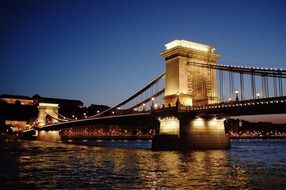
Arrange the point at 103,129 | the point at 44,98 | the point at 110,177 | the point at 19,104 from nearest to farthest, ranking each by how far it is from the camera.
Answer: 1. the point at 110,177
2. the point at 103,129
3. the point at 19,104
4. the point at 44,98

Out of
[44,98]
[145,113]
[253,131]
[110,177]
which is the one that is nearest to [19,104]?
[44,98]

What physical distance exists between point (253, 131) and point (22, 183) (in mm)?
159827

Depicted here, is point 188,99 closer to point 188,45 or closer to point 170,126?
point 170,126

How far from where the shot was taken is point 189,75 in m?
46.9

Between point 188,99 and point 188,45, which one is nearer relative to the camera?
point 188,99

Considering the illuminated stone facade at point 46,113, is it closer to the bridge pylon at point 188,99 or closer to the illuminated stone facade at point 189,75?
the illuminated stone facade at point 189,75

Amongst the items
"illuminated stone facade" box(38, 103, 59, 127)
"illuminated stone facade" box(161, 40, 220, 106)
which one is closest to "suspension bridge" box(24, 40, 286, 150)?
"illuminated stone facade" box(161, 40, 220, 106)

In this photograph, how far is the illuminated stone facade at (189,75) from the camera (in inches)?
1812

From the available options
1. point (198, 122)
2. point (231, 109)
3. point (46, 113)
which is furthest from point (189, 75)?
point (46, 113)

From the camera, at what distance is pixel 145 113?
4666cm

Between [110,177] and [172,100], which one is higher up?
[172,100]

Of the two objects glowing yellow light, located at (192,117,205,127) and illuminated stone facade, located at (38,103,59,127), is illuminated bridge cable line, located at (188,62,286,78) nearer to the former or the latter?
glowing yellow light, located at (192,117,205,127)

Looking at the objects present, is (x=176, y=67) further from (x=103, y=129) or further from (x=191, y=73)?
(x=103, y=129)

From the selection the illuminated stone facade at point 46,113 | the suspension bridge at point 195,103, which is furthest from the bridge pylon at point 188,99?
the illuminated stone facade at point 46,113
